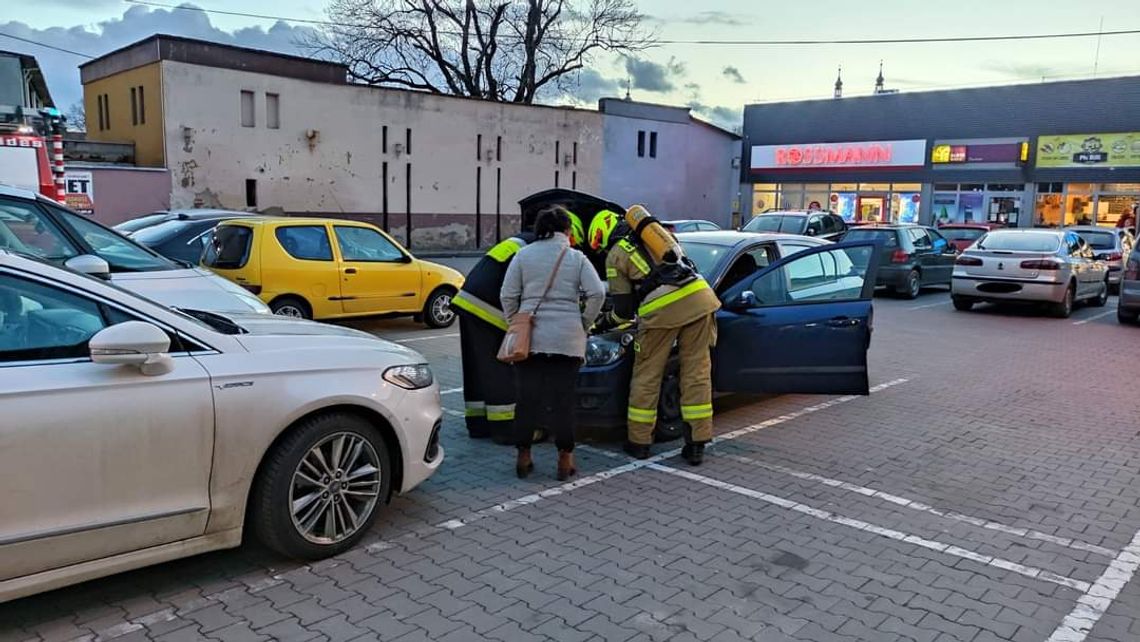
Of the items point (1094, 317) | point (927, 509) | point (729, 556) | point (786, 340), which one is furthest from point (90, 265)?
point (1094, 317)

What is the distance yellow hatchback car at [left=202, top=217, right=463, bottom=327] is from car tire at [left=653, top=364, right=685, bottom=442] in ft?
18.6

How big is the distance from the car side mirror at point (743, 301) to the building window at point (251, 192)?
861 inches

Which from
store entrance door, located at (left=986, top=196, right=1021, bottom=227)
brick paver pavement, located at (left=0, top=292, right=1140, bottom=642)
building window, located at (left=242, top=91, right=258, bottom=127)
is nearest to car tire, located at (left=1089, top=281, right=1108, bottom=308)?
brick paver pavement, located at (left=0, top=292, right=1140, bottom=642)

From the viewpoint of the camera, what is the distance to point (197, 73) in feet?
76.8

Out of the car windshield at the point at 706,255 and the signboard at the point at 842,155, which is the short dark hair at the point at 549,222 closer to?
the car windshield at the point at 706,255

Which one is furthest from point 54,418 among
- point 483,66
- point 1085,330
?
point 483,66

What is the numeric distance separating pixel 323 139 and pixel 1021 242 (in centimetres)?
2048

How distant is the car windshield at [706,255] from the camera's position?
21.8 feet

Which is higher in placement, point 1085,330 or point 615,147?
point 615,147

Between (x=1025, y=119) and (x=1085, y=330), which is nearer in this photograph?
(x=1085, y=330)

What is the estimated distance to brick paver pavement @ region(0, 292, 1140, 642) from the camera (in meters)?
3.48

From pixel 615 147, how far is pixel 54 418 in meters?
33.0

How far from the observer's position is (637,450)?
582cm

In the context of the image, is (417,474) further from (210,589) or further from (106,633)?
(106,633)
